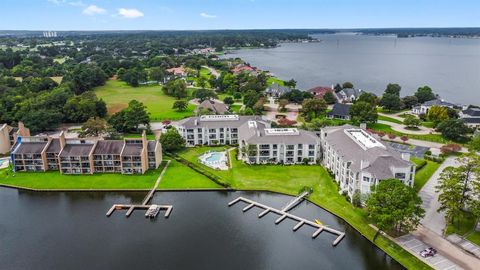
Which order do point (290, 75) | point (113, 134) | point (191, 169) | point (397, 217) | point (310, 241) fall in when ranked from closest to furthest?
point (397, 217), point (310, 241), point (191, 169), point (113, 134), point (290, 75)

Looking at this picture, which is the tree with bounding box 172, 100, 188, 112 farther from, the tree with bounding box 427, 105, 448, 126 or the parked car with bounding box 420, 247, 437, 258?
the parked car with bounding box 420, 247, 437, 258

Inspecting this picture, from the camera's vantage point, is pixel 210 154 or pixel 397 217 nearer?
pixel 397 217

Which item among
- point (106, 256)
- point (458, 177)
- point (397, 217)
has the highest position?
point (458, 177)

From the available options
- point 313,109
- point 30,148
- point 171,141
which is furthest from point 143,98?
point 30,148

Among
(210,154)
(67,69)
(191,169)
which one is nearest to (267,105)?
(210,154)

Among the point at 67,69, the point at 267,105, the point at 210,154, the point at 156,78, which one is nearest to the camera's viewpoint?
the point at 210,154

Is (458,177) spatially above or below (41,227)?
above

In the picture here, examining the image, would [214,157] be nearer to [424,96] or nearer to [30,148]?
[30,148]

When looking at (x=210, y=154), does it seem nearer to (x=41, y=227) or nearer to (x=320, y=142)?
(x=320, y=142)
